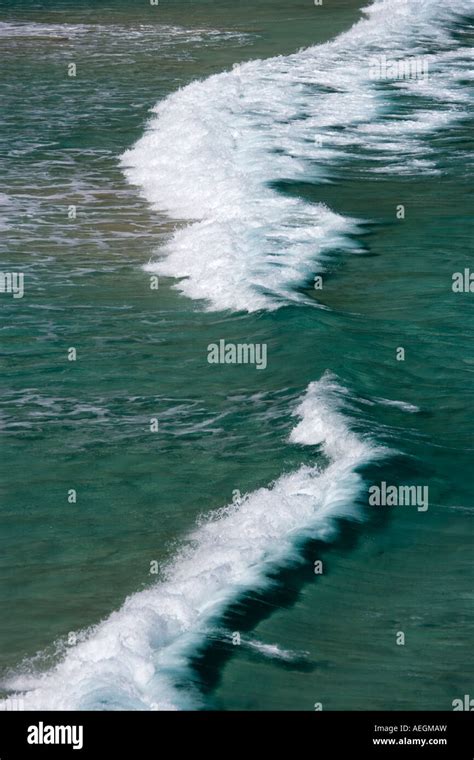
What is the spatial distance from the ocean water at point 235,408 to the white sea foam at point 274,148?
0.08 metres

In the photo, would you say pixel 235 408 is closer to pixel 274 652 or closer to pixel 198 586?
pixel 198 586

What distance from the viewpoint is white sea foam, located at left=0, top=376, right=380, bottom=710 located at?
9547mm

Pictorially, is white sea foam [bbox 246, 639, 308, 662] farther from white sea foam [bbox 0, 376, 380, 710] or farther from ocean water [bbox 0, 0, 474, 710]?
white sea foam [bbox 0, 376, 380, 710]

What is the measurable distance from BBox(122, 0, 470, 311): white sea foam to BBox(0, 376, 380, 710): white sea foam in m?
4.87

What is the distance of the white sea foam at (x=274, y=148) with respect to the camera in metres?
19.2

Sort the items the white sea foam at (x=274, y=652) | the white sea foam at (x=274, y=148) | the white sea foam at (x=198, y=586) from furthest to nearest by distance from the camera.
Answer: the white sea foam at (x=274, y=148)
the white sea foam at (x=274, y=652)
the white sea foam at (x=198, y=586)

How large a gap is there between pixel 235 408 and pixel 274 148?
12974 mm

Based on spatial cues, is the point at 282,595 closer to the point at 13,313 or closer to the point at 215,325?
the point at 215,325

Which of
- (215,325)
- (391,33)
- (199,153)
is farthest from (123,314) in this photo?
(391,33)
